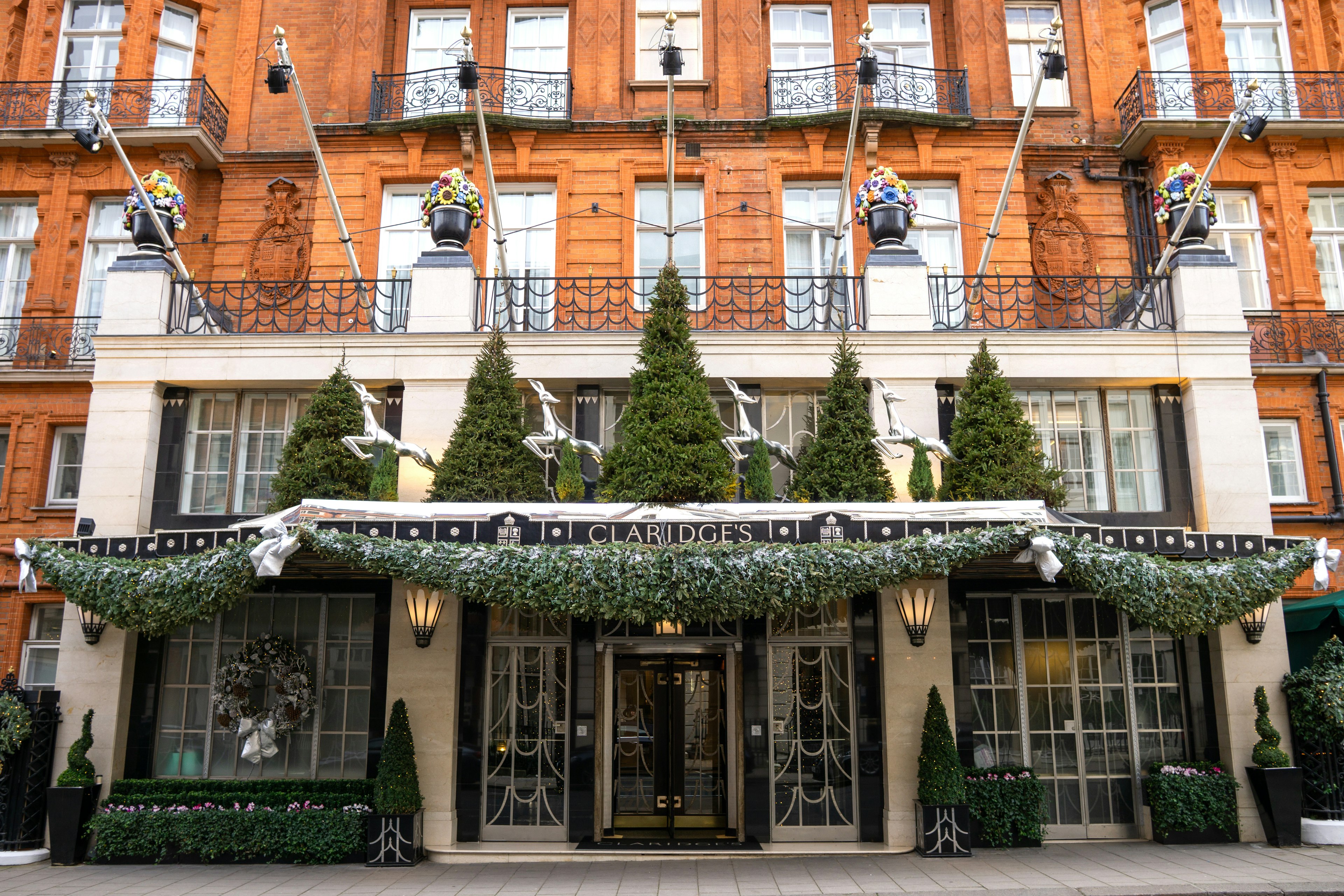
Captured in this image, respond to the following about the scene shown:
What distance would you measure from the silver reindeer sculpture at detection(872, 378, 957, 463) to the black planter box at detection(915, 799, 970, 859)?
14.5 ft

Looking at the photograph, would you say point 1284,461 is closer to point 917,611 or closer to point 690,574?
point 917,611

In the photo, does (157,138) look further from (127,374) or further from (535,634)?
(535,634)

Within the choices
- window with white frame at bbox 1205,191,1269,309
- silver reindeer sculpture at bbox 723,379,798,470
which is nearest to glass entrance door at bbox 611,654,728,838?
silver reindeer sculpture at bbox 723,379,798,470

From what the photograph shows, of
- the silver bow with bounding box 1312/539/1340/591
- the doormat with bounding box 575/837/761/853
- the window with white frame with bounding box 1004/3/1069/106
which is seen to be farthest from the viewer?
the window with white frame with bounding box 1004/3/1069/106

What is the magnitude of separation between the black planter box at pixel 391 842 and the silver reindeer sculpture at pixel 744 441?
6270 millimetres

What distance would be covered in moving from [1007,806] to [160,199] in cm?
1463

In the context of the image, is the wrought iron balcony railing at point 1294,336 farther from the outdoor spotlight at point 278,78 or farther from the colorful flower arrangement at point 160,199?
the colorful flower arrangement at point 160,199

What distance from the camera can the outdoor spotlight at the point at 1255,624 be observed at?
1270 centimetres

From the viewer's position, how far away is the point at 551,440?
12.9 metres

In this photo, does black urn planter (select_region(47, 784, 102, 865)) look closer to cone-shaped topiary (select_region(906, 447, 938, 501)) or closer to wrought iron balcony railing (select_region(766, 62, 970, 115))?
cone-shaped topiary (select_region(906, 447, 938, 501))

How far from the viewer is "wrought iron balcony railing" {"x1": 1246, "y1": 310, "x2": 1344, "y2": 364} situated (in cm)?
1681

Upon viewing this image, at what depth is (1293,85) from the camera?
18.0 m

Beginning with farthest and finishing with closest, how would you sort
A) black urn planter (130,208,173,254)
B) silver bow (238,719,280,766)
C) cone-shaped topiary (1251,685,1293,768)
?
black urn planter (130,208,173,254), silver bow (238,719,280,766), cone-shaped topiary (1251,685,1293,768)

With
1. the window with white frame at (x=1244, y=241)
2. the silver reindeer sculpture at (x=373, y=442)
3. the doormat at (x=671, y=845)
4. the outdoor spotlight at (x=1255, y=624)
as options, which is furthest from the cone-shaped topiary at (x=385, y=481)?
the window with white frame at (x=1244, y=241)
